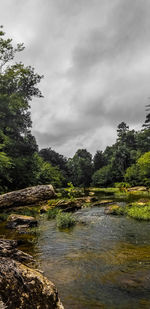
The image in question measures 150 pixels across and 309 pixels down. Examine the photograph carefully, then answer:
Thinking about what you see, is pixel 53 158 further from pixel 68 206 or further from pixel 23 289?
pixel 23 289

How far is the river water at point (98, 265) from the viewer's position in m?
3.34

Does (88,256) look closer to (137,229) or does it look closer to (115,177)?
(137,229)

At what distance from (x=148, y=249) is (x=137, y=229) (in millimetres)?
2808

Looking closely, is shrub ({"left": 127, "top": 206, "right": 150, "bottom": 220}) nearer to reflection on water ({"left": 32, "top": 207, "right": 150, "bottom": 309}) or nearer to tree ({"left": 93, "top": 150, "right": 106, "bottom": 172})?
reflection on water ({"left": 32, "top": 207, "right": 150, "bottom": 309})

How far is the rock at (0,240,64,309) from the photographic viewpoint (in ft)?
8.00

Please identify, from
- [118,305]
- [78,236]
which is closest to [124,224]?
[78,236]

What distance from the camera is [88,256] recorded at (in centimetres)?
548

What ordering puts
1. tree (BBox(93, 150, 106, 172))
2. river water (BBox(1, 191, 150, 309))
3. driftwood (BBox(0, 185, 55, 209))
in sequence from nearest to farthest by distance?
1. river water (BBox(1, 191, 150, 309))
2. driftwood (BBox(0, 185, 55, 209))
3. tree (BBox(93, 150, 106, 172))

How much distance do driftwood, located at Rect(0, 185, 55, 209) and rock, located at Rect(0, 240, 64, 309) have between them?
12896 mm

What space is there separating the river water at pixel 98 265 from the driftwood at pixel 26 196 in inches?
294

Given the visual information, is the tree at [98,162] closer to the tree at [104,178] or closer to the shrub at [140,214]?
the tree at [104,178]

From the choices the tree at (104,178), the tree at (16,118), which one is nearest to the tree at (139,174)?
the tree at (104,178)

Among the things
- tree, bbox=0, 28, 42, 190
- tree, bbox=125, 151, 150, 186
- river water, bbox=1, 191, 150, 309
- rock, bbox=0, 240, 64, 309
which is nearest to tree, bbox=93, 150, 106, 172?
tree, bbox=125, 151, 150, 186

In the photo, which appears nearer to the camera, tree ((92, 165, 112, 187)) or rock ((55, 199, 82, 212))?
rock ((55, 199, 82, 212))
